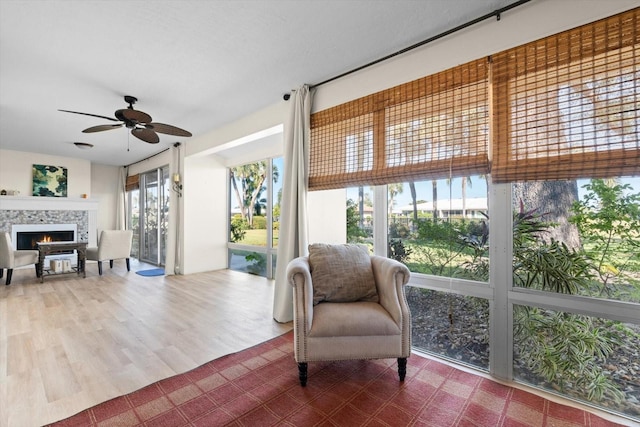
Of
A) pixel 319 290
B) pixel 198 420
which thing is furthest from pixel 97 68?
pixel 198 420

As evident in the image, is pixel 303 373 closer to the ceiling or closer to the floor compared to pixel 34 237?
closer to the floor

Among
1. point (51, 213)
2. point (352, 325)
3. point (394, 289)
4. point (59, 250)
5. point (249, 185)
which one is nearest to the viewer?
point (352, 325)

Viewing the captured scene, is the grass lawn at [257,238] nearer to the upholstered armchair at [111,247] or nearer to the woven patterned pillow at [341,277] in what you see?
the upholstered armchair at [111,247]

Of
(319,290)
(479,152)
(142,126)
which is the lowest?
(319,290)

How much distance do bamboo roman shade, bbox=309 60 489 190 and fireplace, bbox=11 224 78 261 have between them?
651cm

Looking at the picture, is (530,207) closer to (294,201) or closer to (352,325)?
(352,325)

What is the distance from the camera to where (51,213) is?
20.1ft

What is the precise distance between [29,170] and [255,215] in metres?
5.09

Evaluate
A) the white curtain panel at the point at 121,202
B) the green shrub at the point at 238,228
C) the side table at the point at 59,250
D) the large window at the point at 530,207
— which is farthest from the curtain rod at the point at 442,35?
the white curtain panel at the point at 121,202

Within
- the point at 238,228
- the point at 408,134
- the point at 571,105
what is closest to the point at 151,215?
the point at 238,228

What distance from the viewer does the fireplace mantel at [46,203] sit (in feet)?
18.3

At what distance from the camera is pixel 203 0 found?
176 cm

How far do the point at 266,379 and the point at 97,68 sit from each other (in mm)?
3023

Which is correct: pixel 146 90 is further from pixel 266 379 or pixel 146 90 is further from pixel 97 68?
pixel 266 379
